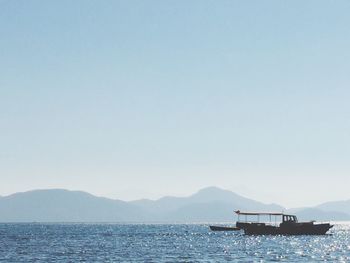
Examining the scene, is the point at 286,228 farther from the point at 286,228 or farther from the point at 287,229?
the point at 287,229

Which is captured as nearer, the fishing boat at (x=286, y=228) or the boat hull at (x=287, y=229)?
the fishing boat at (x=286, y=228)

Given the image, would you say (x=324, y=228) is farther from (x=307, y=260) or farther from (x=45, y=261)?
(x=45, y=261)

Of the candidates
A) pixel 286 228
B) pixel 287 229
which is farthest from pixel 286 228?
pixel 287 229

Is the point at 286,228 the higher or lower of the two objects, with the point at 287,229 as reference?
higher

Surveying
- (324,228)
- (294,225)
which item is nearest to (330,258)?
(294,225)

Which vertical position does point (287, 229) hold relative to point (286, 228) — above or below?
below

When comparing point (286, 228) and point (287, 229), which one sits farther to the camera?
Result: point (286, 228)

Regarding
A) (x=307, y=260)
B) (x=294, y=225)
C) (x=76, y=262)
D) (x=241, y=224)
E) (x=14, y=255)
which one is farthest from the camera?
(x=241, y=224)

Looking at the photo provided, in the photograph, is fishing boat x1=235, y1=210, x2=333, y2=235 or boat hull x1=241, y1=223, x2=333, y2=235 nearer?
fishing boat x1=235, y1=210, x2=333, y2=235

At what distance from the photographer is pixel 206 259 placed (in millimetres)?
80500

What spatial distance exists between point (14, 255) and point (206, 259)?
93.7 ft

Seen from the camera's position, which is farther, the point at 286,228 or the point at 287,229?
the point at 286,228

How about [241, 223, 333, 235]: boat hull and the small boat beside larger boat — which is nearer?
the small boat beside larger boat

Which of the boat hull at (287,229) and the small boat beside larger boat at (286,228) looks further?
the boat hull at (287,229)
